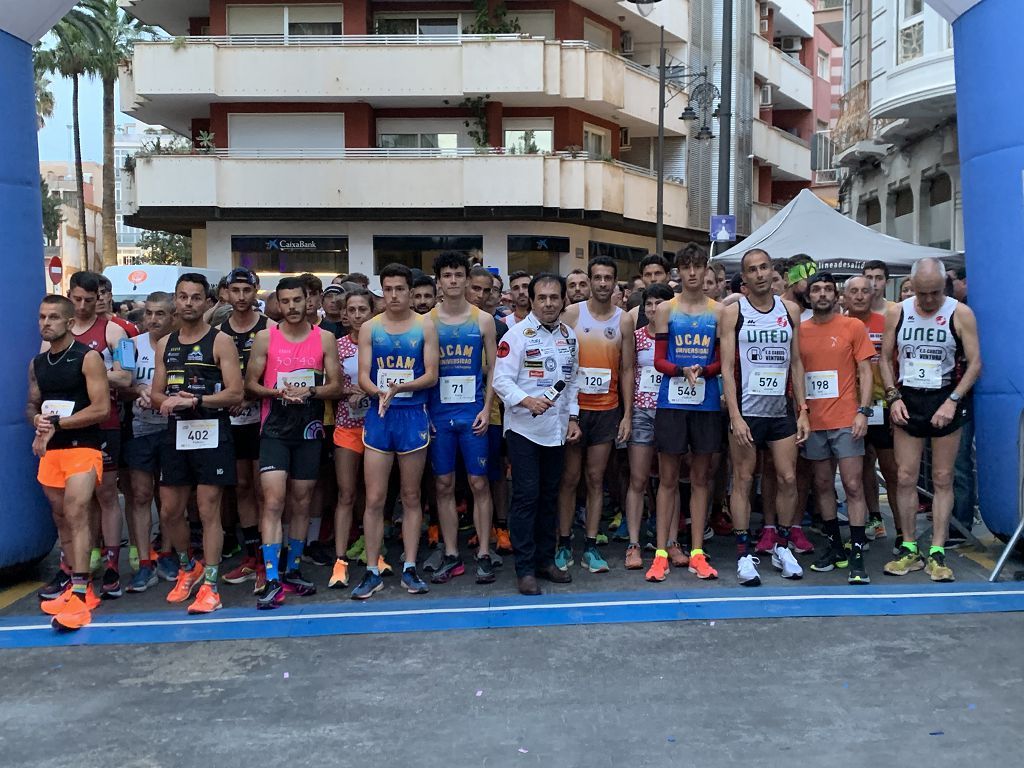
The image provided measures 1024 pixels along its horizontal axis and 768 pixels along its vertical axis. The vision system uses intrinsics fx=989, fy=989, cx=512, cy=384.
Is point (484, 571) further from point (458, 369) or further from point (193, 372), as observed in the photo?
point (193, 372)

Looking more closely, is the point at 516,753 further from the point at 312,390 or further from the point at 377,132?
the point at 377,132

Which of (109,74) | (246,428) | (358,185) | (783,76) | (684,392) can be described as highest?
(109,74)

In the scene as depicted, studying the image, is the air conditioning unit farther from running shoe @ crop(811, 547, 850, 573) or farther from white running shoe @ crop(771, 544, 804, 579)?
white running shoe @ crop(771, 544, 804, 579)

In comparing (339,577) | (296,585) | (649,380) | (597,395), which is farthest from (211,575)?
(649,380)

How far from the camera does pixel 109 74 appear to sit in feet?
121

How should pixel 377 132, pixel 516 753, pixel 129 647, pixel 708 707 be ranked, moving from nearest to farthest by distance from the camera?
pixel 516 753, pixel 708 707, pixel 129 647, pixel 377 132

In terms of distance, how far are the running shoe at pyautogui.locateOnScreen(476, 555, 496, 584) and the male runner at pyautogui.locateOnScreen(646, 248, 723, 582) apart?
1.04 meters

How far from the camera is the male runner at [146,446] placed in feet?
21.5

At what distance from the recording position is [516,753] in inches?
156

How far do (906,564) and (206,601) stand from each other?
451cm

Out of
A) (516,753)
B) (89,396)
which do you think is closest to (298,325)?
(89,396)

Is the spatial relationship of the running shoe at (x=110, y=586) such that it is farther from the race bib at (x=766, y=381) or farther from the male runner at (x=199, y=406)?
the race bib at (x=766, y=381)

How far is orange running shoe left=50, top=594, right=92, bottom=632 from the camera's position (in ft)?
18.4

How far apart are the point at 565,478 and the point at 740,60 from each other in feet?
97.4
